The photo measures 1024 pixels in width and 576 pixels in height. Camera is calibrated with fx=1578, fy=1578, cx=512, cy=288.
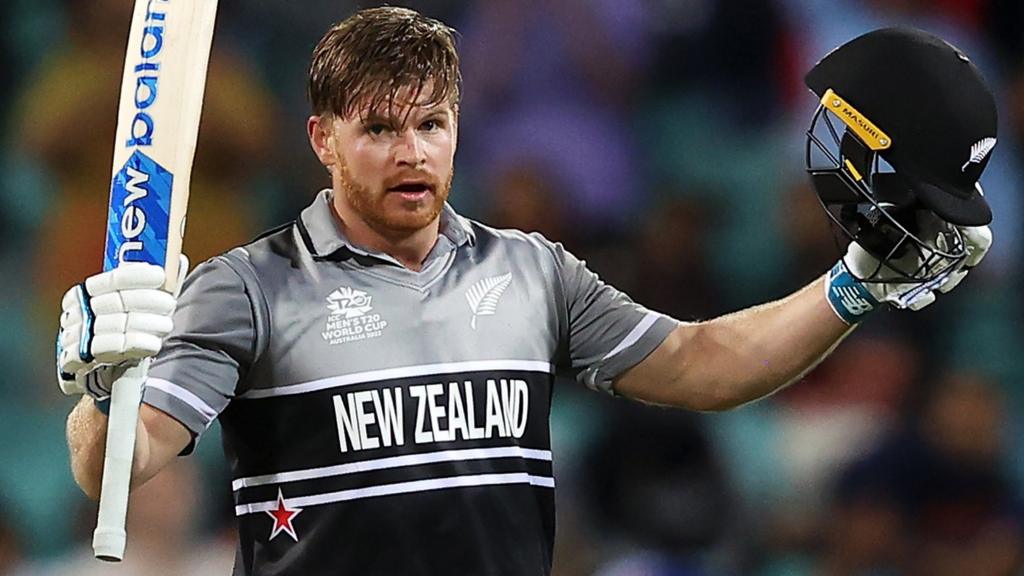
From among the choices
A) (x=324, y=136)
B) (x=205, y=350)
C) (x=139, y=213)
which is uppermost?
(x=324, y=136)

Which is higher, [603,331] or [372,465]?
[603,331]

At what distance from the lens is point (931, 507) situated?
4770 millimetres

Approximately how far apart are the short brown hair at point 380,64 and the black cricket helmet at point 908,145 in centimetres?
69

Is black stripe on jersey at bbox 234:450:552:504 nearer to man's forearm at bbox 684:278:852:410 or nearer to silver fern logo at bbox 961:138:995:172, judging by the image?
man's forearm at bbox 684:278:852:410

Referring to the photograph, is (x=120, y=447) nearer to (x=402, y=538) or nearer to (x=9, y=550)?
(x=402, y=538)

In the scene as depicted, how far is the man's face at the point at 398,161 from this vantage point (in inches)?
→ 116

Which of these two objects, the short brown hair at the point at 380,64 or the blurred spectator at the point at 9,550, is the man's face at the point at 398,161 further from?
the blurred spectator at the point at 9,550

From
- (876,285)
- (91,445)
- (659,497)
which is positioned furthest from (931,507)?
(91,445)

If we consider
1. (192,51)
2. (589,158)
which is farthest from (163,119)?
(589,158)

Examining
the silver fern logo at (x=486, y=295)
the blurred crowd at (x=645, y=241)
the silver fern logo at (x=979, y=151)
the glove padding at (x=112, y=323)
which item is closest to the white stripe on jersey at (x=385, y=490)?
the silver fern logo at (x=486, y=295)

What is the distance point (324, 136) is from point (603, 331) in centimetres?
68

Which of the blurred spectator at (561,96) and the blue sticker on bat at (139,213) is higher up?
the blurred spectator at (561,96)

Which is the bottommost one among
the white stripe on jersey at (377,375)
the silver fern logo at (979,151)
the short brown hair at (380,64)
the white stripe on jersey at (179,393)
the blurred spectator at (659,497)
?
the blurred spectator at (659,497)

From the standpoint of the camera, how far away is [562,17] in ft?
16.8
